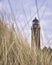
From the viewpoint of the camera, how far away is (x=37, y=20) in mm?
3545

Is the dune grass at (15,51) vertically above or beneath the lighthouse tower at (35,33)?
beneath

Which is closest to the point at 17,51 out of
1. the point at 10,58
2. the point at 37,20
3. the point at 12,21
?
the point at 10,58

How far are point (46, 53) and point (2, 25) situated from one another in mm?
639

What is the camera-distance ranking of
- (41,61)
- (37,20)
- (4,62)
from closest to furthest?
(4,62), (41,61), (37,20)

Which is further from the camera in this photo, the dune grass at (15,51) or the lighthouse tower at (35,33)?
the lighthouse tower at (35,33)

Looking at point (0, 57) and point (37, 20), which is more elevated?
point (37, 20)

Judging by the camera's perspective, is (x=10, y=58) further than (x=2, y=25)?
No

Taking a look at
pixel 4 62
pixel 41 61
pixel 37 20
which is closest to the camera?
pixel 4 62

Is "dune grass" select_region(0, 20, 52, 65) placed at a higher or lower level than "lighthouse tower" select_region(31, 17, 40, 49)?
lower

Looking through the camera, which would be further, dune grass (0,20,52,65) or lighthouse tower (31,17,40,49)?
lighthouse tower (31,17,40,49)

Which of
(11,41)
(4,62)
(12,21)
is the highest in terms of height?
(12,21)

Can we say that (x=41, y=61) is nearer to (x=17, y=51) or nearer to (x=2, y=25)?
(x=17, y=51)

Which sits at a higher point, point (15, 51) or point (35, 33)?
point (35, 33)

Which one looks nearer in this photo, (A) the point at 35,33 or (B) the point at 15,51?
(B) the point at 15,51
